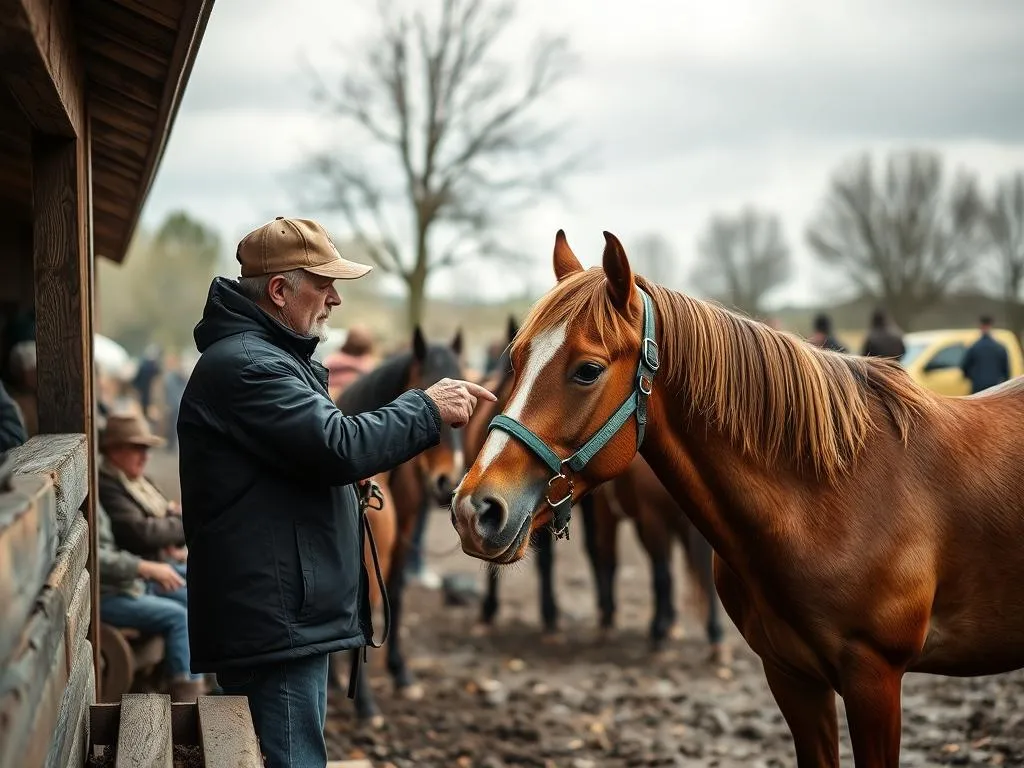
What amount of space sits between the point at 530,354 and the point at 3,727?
5.84 ft

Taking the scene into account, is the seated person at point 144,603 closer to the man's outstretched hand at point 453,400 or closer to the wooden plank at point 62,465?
the wooden plank at point 62,465

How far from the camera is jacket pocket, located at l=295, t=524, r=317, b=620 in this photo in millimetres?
2664

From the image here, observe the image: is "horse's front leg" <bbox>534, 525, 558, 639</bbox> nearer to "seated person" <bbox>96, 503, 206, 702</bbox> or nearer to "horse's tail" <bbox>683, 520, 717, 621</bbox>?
"horse's tail" <bbox>683, 520, 717, 621</bbox>

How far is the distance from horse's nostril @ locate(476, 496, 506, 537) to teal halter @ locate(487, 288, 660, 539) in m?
0.19

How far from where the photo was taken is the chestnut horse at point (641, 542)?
771cm

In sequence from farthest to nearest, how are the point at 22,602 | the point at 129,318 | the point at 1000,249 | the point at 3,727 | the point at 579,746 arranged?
the point at 129,318, the point at 1000,249, the point at 579,746, the point at 22,602, the point at 3,727

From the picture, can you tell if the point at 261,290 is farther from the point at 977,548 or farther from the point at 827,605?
the point at 977,548

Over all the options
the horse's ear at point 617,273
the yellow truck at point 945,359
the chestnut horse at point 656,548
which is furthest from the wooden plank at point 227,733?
the yellow truck at point 945,359

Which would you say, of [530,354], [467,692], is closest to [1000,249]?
[467,692]

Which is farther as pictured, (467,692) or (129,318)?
(129,318)

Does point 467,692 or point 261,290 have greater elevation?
point 261,290

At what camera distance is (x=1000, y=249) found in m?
44.3

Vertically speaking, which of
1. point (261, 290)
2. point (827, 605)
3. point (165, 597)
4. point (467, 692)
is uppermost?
point (261, 290)

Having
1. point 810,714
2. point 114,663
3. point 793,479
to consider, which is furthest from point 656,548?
point 793,479
